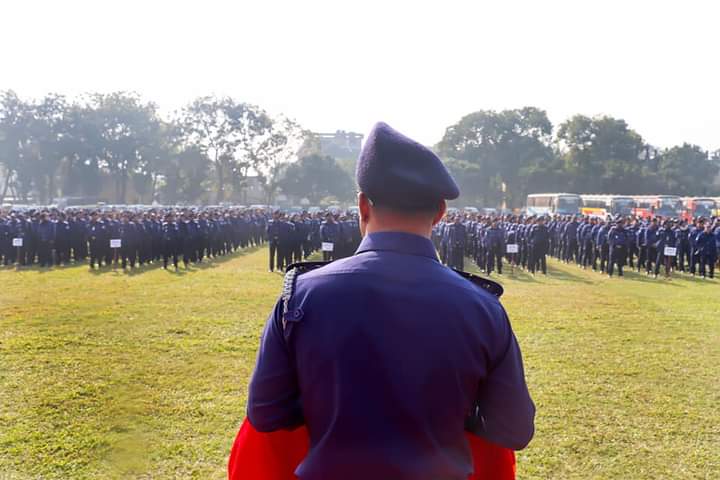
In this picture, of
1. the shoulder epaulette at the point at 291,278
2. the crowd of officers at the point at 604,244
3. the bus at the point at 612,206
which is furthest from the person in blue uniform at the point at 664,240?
the bus at the point at 612,206

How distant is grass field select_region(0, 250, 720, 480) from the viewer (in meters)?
5.10

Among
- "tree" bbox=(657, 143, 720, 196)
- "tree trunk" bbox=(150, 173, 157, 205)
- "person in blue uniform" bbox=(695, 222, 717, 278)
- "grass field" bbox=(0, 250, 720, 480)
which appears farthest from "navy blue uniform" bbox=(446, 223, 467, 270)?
"tree" bbox=(657, 143, 720, 196)

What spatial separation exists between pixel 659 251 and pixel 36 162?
51.6m

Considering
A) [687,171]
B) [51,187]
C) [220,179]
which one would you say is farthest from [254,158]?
[687,171]

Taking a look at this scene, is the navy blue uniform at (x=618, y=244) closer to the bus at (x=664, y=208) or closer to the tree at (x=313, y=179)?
the bus at (x=664, y=208)

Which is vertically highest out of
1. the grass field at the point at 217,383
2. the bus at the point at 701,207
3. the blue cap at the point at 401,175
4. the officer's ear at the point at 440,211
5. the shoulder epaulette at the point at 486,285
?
the bus at the point at 701,207

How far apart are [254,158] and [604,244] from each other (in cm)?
4687

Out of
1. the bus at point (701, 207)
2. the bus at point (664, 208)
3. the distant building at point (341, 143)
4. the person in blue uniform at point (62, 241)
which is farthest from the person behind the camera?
the distant building at point (341, 143)

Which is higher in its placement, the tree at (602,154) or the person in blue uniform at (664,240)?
the tree at (602,154)

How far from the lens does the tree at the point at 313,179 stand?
63.8 meters

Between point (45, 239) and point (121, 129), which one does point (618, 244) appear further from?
point (121, 129)

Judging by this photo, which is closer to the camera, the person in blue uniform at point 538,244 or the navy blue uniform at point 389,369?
the navy blue uniform at point 389,369

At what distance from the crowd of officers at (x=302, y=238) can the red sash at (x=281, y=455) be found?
57.5 ft

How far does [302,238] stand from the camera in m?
21.0
